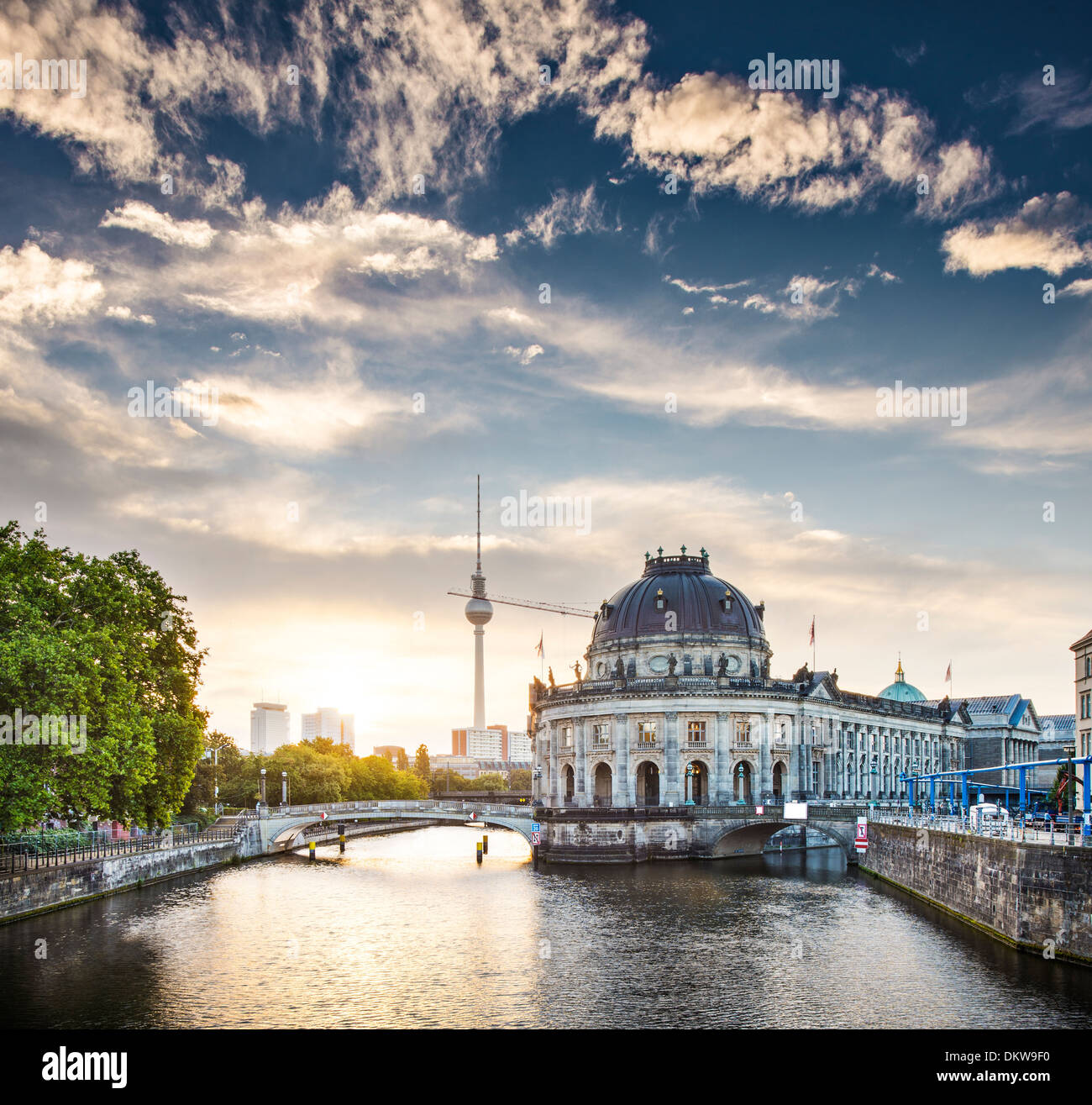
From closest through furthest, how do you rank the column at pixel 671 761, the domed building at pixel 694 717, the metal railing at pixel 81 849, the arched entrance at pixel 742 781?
1. the metal railing at pixel 81 849
2. the column at pixel 671 761
3. the domed building at pixel 694 717
4. the arched entrance at pixel 742 781

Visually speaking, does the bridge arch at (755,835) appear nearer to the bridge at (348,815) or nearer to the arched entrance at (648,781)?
the arched entrance at (648,781)

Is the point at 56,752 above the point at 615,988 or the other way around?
above

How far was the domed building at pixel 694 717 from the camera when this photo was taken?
344ft

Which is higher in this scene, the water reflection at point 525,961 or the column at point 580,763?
the column at point 580,763

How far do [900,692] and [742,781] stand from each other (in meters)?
83.7

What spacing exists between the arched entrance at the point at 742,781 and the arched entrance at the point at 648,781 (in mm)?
8080

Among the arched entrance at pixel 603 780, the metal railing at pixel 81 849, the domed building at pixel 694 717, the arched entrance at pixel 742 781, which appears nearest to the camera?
the metal railing at pixel 81 849

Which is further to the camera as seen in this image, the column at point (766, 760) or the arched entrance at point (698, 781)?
the arched entrance at point (698, 781)

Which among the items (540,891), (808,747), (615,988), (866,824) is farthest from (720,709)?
(615,988)

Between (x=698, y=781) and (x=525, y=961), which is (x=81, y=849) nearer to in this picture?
(x=525, y=961)

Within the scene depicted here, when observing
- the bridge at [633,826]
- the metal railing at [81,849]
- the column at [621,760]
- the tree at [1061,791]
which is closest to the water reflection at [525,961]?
the metal railing at [81,849]
